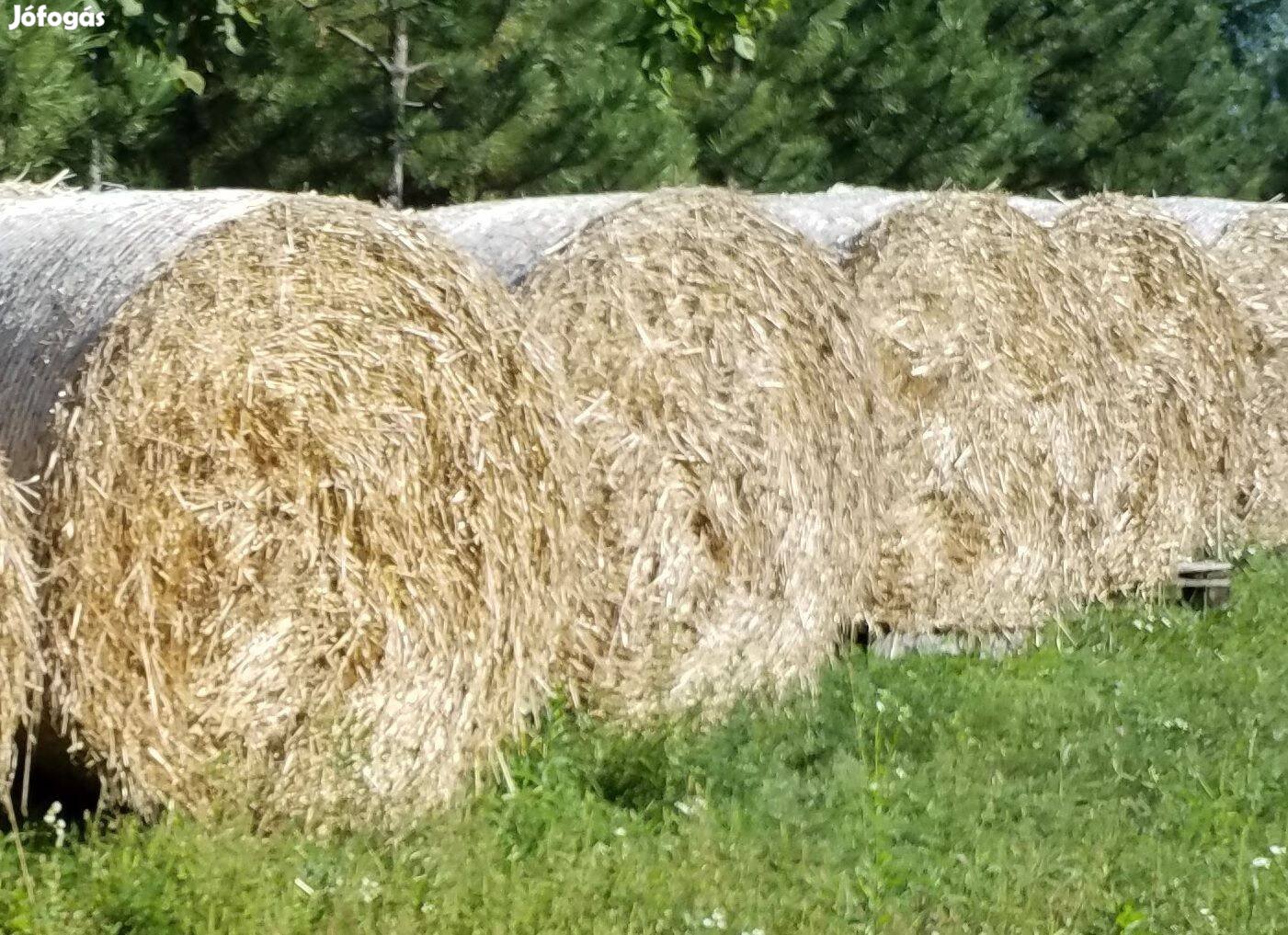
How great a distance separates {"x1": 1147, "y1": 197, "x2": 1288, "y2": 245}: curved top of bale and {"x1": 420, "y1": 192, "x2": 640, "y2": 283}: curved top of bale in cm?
500

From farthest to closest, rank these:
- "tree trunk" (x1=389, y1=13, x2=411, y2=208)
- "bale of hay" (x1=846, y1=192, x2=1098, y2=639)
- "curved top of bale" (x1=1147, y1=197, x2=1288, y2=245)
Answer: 1. "tree trunk" (x1=389, y1=13, x2=411, y2=208)
2. "curved top of bale" (x1=1147, y1=197, x2=1288, y2=245)
3. "bale of hay" (x1=846, y1=192, x2=1098, y2=639)

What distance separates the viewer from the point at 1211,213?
10477mm

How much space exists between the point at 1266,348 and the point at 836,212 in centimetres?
366

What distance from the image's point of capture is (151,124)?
36.3ft

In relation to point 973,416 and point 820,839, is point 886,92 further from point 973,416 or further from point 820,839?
point 820,839

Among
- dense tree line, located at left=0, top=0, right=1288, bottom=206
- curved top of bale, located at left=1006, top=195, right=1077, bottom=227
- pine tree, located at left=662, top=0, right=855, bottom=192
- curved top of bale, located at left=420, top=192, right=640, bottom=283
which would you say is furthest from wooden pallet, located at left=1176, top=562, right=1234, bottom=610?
pine tree, located at left=662, top=0, right=855, bottom=192

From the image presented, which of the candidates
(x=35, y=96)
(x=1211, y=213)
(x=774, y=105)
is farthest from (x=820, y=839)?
(x=774, y=105)

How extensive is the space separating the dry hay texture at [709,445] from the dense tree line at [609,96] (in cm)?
210

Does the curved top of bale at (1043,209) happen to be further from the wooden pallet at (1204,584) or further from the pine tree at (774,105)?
the pine tree at (774,105)

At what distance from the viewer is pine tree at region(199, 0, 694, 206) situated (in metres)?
11.5

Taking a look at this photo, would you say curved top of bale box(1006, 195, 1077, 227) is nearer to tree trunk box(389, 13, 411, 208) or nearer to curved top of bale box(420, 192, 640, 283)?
curved top of bale box(420, 192, 640, 283)

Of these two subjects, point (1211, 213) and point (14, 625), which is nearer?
point (14, 625)

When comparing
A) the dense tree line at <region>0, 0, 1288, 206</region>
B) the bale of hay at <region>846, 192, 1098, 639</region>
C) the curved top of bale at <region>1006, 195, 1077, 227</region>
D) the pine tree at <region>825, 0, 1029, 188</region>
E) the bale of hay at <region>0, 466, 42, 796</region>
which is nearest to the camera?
the bale of hay at <region>0, 466, 42, 796</region>

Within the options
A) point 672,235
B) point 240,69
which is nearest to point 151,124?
point 240,69
